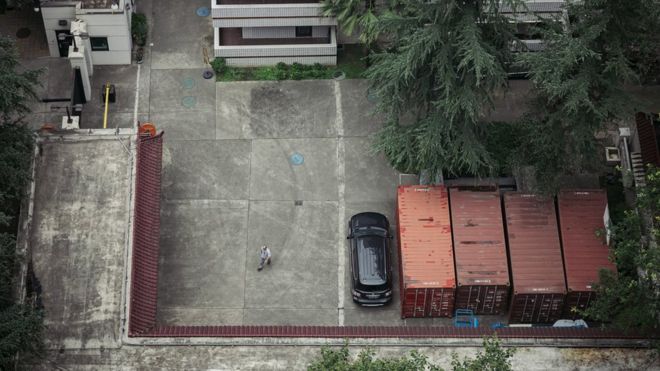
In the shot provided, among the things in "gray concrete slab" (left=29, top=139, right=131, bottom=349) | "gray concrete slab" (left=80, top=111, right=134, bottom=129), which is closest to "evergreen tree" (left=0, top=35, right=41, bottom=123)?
"gray concrete slab" (left=29, top=139, right=131, bottom=349)

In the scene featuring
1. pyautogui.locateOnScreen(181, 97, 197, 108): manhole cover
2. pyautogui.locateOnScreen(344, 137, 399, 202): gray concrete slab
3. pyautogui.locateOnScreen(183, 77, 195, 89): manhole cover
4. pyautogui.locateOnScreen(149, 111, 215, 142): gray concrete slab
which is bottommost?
pyautogui.locateOnScreen(344, 137, 399, 202): gray concrete slab

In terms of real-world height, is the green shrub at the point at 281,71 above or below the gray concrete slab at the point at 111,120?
above

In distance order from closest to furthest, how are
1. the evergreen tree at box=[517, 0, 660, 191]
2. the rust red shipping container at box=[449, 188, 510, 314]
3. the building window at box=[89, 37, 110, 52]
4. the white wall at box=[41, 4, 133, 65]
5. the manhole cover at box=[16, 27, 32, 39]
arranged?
1. the evergreen tree at box=[517, 0, 660, 191]
2. the rust red shipping container at box=[449, 188, 510, 314]
3. the white wall at box=[41, 4, 133, 65]
4. the building window at box=[89, 37, 110, 52]
5. the manhole cover at box=[16, 27, 32, 39]

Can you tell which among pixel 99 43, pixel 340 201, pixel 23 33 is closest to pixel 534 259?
pixel 340 201

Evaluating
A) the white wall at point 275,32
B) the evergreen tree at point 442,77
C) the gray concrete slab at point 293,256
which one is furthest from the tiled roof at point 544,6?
the gray concrete slab at point 293,256

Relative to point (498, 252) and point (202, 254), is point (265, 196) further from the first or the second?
point (498, 252)

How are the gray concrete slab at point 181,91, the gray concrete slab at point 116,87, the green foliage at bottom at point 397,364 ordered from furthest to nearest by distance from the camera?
the gray concrete slab at point 181,91 → the gray concrete slab at point 116,87 → the green foliage at bottom at point 397,364

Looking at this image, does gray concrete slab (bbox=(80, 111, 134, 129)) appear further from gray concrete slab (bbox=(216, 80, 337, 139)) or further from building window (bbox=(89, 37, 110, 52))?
gray concrete slab (bbox=(216, 80, 337, 139))

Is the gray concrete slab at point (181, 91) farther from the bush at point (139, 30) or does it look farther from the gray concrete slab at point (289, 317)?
the gray concrete slab at point (289, 317)
